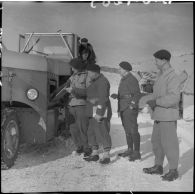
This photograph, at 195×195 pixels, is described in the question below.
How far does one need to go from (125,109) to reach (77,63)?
863 mm

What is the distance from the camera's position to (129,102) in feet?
16.2

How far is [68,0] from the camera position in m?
4.73

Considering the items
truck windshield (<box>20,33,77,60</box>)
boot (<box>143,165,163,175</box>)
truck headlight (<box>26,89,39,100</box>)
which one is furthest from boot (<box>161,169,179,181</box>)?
truck windshield (<box>20,33,77,60</box>)

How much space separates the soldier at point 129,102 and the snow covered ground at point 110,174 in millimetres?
80

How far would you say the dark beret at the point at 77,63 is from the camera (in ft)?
16.9

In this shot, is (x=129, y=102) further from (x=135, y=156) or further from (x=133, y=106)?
(x=135, y=156)

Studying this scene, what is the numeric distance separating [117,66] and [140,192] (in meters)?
1.45

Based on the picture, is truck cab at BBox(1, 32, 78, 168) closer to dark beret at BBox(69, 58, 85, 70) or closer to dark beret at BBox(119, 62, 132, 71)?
dark beret at BBox(69, 58, 85, 70)

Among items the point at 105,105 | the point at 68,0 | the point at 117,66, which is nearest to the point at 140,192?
the point at 105,105

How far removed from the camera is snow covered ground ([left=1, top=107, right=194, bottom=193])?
4.28 meters

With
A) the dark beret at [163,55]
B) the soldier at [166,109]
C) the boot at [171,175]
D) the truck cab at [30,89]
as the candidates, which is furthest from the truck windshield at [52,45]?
the boot at [171,175]

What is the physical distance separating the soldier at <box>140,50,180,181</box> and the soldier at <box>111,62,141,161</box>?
1.37 ft

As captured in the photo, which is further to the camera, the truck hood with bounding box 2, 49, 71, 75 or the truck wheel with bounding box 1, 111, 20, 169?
the truck hood with bounding box 2, 49, 71, 75

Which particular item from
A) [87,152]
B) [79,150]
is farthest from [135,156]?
[79,150]
